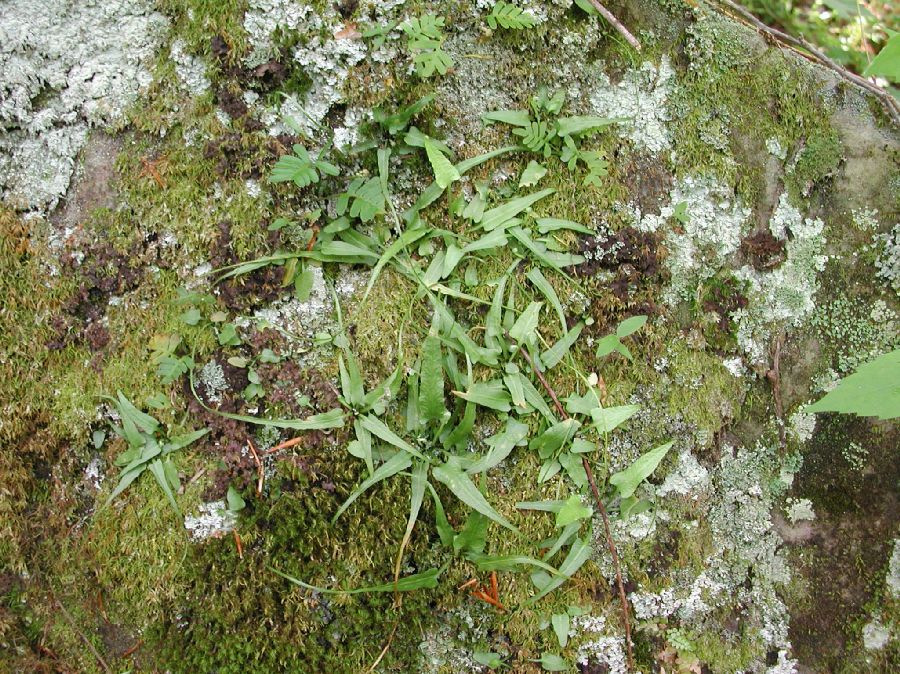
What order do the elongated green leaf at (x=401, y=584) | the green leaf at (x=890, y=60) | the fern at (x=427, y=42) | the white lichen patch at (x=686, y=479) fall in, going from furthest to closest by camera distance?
1. the white lichen patch at (x=686, y=479)
2. the fern at (x=427, y=42)
3. the elongated green leaf at (x=401, y=584)
4. the green leaf at (x=890, y=60)

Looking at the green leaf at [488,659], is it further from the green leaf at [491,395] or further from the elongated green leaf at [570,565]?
the green leaf at [491,395]

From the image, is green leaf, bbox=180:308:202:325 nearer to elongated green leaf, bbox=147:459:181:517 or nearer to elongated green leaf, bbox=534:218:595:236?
elongated green leaf, bbox=147:459:181:517

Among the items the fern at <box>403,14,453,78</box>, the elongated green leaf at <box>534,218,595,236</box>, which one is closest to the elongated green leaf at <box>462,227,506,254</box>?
the elongated green leaf at <box>534,218,595,236</box>

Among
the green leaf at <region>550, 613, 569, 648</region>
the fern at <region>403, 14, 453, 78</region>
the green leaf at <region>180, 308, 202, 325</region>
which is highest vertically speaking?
the fern at <region>403, 14, 453, 78</region>

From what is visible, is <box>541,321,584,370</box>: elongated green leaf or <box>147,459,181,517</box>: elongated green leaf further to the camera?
<box>541,321,584,370</box>: elongated green leaf

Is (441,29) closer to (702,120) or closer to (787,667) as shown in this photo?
(702,120)

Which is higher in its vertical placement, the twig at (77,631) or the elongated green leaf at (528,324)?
the elongated green leaf at (528,324)

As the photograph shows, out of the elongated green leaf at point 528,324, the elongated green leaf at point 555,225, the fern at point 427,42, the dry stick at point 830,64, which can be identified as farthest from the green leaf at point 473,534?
the dry stick at point 830,64
